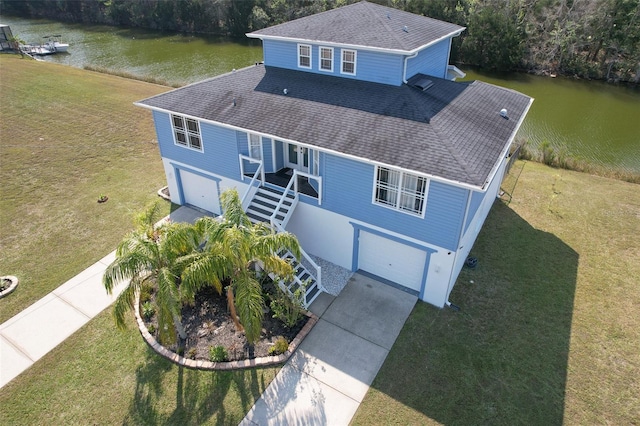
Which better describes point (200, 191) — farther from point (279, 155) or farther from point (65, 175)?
point (65, 175)

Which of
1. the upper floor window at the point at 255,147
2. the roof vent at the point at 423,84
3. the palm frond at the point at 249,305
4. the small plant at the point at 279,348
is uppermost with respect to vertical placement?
the roof vent at the point at 423,84

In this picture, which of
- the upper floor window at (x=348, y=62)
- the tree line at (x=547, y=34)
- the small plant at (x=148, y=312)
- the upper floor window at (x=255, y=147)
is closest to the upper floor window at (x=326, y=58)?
the upper floor window at (x=348, y=62)

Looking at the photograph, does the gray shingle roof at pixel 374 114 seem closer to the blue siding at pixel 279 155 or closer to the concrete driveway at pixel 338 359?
the blue siding at pixel 279 155

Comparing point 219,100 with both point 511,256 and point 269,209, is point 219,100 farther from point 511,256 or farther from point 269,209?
point 511,256

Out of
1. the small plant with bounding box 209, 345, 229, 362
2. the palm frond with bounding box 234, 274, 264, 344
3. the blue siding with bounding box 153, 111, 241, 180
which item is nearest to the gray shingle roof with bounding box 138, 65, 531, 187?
the blue siding with bounding box 153, 111, 241, 180

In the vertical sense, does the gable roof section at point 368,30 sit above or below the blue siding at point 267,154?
above

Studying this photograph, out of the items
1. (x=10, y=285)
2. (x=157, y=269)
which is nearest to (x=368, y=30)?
(x=157, y=269)

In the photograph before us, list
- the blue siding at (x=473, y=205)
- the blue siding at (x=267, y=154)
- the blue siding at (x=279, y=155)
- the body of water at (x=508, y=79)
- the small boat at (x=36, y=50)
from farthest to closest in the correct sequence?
the small boat at (x=36, y=50) → the body of water at (x=508, y=79) → the blue siding at (x=279, y=155) → the blue siding at (x=267, y=154) → the blue siding at (x=473, y=205)

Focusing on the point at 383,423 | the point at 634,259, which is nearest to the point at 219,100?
the point at 383,423
